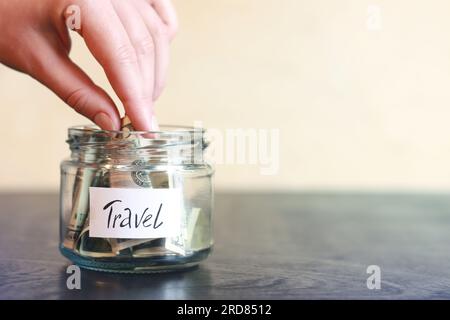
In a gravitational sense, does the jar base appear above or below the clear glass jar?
below

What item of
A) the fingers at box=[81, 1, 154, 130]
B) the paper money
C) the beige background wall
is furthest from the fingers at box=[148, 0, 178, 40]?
the beige background wall

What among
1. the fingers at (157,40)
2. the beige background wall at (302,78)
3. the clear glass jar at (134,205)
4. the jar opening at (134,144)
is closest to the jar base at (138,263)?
the clear glass jar at (134,205)

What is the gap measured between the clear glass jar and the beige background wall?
1.36 meters

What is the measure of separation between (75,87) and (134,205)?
0.58ft

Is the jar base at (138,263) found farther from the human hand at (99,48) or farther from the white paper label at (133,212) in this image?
the human hand at (99,48)

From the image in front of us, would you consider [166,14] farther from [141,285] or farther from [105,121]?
[141,285]

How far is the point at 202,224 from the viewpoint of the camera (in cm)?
78

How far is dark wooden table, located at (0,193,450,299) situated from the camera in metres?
0.68

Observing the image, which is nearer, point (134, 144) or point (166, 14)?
point (134, 144)

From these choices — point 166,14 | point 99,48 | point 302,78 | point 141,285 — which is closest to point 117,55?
point 99,48

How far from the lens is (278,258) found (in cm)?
88

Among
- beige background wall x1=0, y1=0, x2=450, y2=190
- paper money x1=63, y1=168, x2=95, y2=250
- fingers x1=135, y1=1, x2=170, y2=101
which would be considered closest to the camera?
paper money x1=63, y1=168, x2=95, y2=250

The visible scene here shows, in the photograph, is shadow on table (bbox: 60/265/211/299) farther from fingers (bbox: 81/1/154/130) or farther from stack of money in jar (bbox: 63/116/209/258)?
fingers (bbox: 81/1/154/130)
